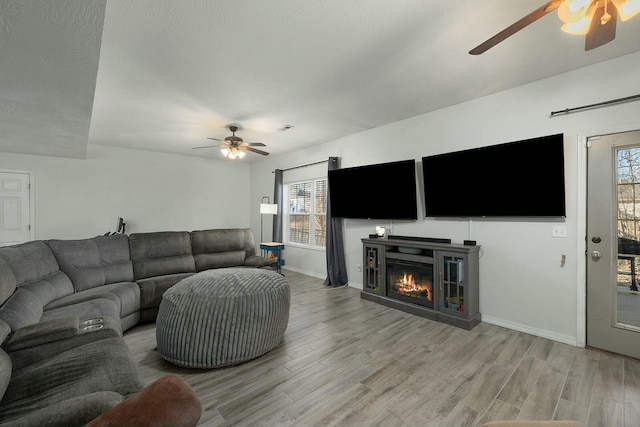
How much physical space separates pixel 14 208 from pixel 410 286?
22.2ft

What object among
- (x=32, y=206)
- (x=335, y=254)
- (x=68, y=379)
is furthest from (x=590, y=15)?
(x=32, y=206)

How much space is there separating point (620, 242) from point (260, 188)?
648 cm

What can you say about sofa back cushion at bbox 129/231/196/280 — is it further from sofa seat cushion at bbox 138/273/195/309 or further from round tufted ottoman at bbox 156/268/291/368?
round tufted ottoman at bbox 156/268/291/368

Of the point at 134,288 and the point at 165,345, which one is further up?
the point at 134,288

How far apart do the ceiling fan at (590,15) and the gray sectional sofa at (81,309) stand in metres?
2.73

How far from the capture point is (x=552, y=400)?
72.7 inches

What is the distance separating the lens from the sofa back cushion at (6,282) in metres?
1.93

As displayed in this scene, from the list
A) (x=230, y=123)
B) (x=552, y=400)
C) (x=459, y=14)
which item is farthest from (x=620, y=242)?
(x=230, y=123)

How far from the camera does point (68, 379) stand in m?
1.41

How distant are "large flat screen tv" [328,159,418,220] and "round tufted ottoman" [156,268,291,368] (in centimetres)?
227

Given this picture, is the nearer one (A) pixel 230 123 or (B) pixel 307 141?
(A) pixel 230 123

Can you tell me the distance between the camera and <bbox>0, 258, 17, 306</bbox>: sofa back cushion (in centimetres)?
193

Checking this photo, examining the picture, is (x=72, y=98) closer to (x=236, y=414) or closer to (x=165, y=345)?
(x=165, y=345)

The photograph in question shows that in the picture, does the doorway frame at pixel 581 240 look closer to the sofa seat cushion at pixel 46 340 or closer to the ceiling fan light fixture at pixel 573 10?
the ceiling fan light fixture at pixel 573 10
